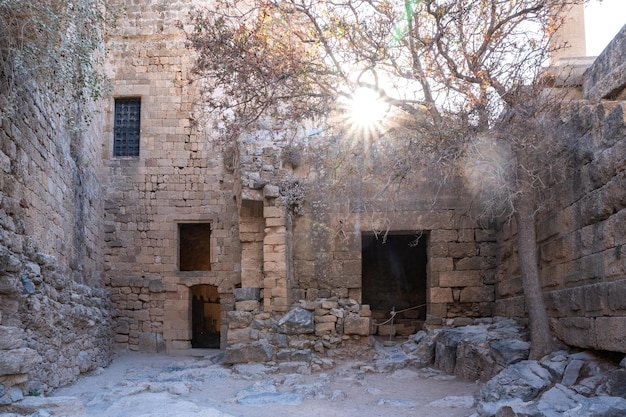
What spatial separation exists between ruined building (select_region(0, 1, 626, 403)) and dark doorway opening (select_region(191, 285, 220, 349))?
0.84ft

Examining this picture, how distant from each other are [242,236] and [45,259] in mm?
3802

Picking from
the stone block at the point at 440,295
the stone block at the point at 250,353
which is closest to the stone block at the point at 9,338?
the stone block at the point at 250,353

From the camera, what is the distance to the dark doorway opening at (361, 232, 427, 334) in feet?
45.7

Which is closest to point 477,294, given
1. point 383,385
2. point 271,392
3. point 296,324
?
point 383,385

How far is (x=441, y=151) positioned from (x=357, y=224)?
11.8ft

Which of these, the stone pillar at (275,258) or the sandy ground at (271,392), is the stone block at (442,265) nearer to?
the sandy ground at (271,392)

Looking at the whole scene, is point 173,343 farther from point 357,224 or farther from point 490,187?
point 490,187

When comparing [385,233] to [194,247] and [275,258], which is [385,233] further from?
[194,247]

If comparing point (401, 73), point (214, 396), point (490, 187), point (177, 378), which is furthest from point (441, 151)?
point (177, 378)

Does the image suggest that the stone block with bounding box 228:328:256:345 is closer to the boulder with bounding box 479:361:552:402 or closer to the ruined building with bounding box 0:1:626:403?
the ruined building with bounding box 0:1:626:403

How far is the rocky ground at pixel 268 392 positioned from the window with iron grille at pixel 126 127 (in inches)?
203

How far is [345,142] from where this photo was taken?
32.7ft

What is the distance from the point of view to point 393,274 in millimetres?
14180

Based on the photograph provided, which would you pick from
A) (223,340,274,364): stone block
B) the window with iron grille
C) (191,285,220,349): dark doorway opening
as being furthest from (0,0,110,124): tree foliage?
(191,285,220,349): dark doorway opening
